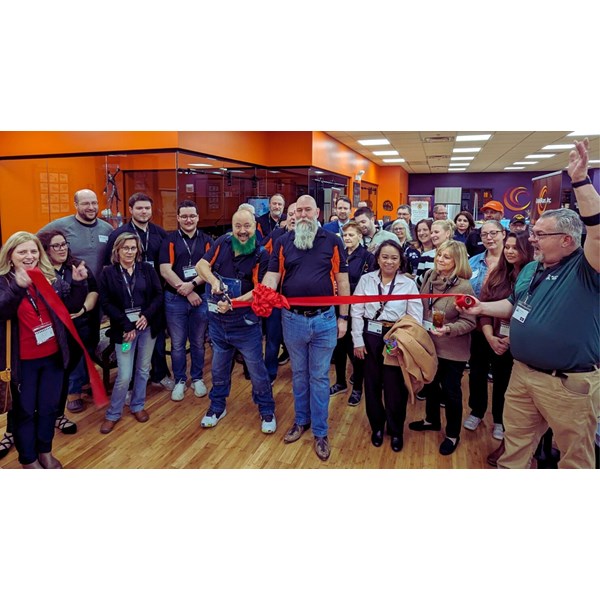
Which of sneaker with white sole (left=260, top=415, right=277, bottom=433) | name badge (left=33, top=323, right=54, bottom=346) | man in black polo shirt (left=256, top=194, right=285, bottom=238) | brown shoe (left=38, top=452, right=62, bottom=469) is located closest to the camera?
name badge (left=33, top=323, right=54, bottom=346)

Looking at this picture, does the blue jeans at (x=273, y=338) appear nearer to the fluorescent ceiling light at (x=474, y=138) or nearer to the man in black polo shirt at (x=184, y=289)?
the man in black polo shirt at (x=184, y=289)

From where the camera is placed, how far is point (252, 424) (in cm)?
362

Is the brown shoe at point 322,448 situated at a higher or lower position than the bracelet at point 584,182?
lower

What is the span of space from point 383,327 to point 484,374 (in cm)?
97

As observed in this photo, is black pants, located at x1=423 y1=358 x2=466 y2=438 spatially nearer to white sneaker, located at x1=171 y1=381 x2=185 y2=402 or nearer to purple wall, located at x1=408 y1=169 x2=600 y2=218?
white sneaker, located at x1=171 y1=381 x2=185 y2=402

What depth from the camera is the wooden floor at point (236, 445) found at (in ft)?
10.1

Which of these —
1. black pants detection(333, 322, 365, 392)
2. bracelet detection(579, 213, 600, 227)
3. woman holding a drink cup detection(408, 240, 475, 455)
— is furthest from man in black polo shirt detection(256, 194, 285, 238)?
bracelet detection(579, 213, 600, 227)

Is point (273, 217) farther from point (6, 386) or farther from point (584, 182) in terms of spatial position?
point (584, 182)

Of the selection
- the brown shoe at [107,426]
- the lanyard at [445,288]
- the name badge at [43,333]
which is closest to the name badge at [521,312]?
the lanyard at [445,288]

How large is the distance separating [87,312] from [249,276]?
135 centimetres

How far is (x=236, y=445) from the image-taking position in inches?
130

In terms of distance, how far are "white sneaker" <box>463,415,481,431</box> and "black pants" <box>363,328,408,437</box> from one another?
0.61 meters

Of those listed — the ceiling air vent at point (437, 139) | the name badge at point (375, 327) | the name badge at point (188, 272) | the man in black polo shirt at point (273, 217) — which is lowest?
the name badge at point (375, 327)

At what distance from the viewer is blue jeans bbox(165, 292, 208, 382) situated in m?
4.03
